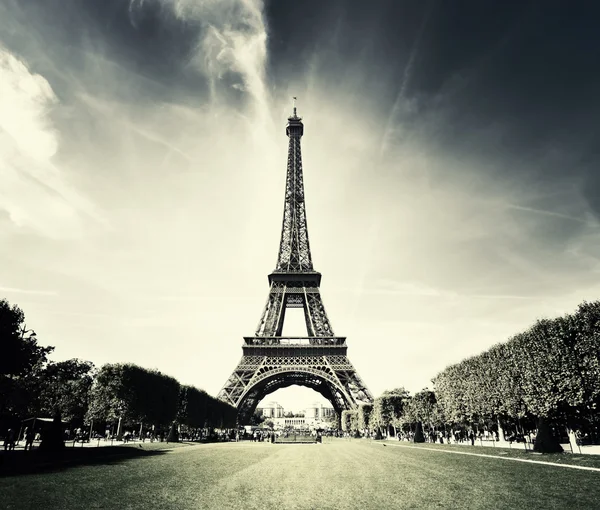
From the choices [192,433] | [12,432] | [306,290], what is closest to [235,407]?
[192,433]

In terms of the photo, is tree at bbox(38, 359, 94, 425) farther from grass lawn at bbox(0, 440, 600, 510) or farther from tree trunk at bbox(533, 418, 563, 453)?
tree trunk at bbox(533, 418, 563, 453)

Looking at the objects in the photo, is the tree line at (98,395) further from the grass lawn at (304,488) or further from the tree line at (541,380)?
the tree line at (541,380)

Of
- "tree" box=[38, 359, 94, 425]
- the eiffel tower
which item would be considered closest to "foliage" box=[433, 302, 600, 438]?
the eiffel tower

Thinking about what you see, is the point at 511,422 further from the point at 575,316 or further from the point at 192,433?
the point at 192,433

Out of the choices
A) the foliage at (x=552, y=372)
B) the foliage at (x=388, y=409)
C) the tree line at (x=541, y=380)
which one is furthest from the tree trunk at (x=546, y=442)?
the foliage at (x=388, y=409)

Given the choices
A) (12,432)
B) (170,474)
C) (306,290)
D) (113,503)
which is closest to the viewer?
(113,503)

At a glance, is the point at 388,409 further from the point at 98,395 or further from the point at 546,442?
the point at 98,395

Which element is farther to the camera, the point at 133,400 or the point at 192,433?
the point at 192,433
